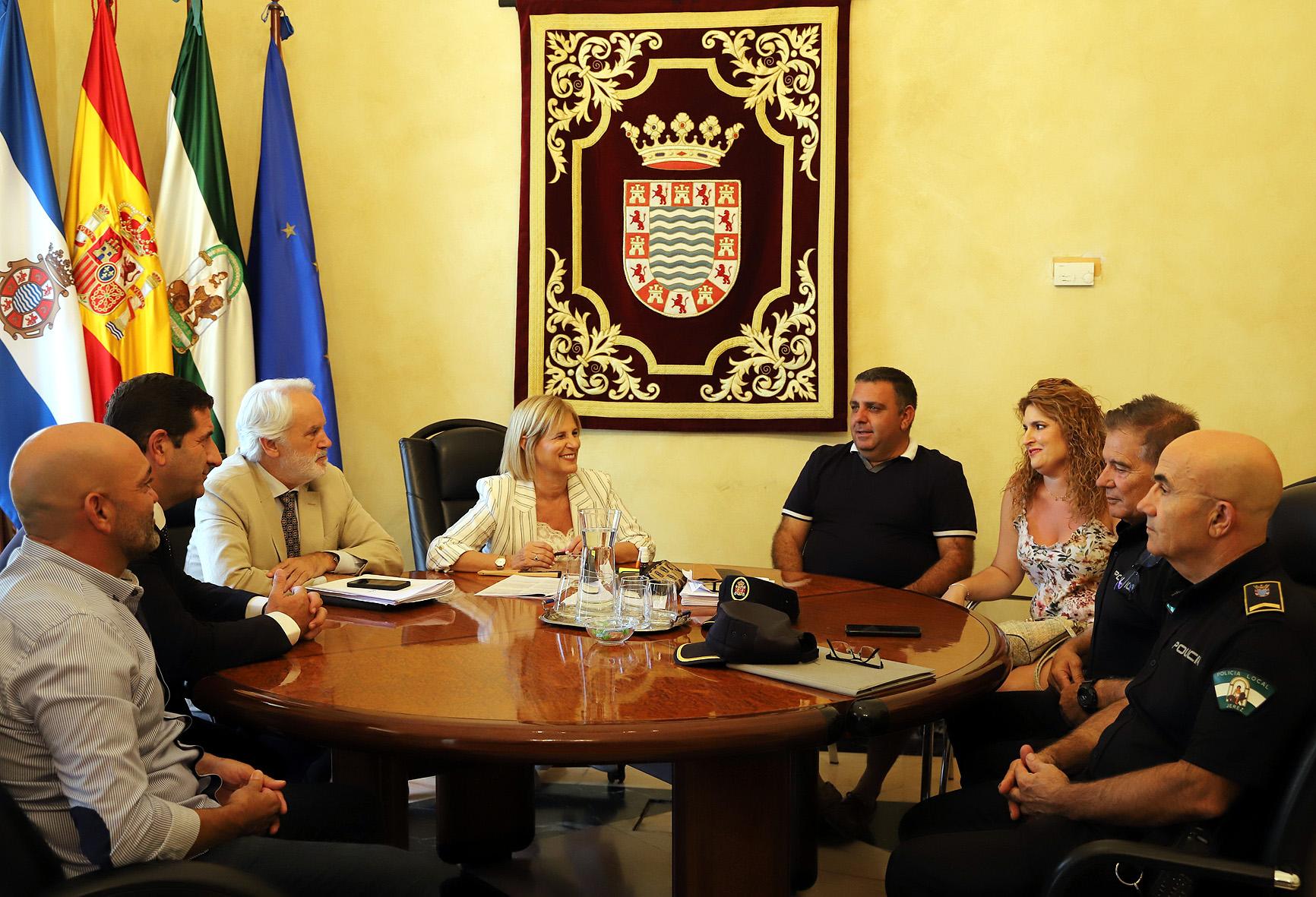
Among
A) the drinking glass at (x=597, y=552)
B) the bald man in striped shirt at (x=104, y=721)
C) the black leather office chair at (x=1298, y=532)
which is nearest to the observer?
the bald man in striped shirt at (x=104, y=721)

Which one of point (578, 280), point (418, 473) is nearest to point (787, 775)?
point (418, 473)

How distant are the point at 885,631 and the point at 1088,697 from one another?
0.43 metres

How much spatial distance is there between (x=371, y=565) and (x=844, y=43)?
263 cm

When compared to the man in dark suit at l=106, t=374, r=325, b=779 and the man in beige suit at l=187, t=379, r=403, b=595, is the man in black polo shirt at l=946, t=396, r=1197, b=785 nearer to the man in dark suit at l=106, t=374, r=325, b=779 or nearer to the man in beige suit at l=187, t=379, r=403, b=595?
the man in dark suit at l=106, t=374, r=325, b=779

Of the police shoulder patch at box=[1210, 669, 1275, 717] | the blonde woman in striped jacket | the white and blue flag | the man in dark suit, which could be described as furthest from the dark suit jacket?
the white and blue flag

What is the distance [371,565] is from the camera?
3035mm

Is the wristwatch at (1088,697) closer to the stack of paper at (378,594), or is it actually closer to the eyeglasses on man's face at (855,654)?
the eyeglasses on man's face at (855,654)

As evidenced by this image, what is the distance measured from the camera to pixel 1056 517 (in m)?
3.12

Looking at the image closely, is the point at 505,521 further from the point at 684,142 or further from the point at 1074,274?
the point at 1074,274

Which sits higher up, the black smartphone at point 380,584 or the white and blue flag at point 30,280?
the white and blue flag at point 30,280

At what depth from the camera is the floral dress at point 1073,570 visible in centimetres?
296

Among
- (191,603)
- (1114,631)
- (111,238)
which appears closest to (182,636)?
(191,603)

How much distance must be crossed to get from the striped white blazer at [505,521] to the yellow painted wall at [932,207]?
92cm

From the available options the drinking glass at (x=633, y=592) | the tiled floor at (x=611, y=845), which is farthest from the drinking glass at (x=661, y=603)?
the tiled floor at (x=611, y=845)
